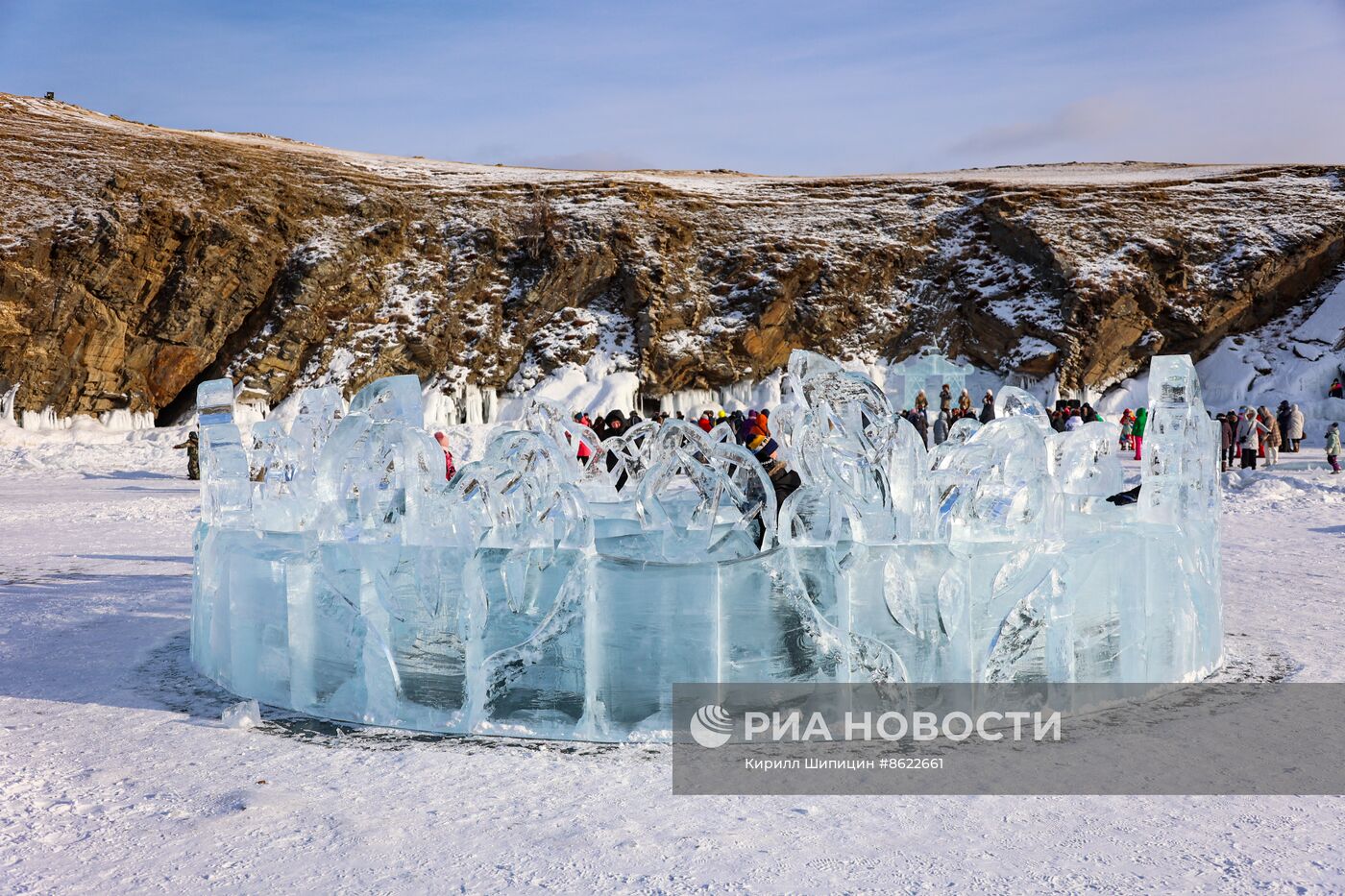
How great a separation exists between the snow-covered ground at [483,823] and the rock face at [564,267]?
100ft

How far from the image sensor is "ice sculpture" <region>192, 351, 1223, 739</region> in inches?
189

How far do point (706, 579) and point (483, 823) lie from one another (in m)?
1.45

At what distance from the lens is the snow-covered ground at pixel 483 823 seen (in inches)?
129

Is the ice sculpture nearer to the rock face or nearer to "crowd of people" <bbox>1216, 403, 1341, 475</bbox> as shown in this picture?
"crowd of people" <bbox>1216, 403, 1341, 475</bbox>

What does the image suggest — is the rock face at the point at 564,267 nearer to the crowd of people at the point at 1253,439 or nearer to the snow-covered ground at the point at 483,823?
the crowd of people at the point at 1253,439

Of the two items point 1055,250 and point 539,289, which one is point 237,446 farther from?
point 1055,250

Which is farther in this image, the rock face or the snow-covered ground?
the rock face

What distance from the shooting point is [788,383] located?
5.85 metres

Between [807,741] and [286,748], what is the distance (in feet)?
7.01

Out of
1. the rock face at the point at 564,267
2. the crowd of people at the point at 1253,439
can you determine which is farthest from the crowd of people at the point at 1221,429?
the rock face at the point at 564,267

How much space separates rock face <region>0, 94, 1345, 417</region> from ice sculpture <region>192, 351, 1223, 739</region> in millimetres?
30394

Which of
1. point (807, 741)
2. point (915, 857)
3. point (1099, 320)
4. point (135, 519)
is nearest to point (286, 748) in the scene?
point (807, 741)

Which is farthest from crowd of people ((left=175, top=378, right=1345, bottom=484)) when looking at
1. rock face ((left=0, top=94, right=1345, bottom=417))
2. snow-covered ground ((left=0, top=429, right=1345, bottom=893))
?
rock face ((left=0, top=94, right=1345, bottom=417))

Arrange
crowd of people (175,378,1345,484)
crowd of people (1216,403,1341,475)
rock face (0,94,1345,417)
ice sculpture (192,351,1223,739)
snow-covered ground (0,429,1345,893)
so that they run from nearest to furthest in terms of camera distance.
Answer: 1. snow-covered ground (0,429,1345,893)
2. ice sculpture (192,351,1223,739)
3. crowd of people (175,378,1345,484)
4. crowd of people (1216,403,1341,475)
5. rock face (0,94,1345,417)
